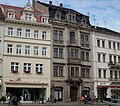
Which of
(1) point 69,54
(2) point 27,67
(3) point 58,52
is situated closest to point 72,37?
(1) point 69,54

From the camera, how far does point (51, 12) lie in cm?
5809

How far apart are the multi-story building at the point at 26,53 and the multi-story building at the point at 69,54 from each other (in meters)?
1.70

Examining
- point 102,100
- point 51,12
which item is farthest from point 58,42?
point 102,100

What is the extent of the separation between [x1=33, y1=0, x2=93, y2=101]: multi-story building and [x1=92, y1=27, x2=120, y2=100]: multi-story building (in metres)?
1.90

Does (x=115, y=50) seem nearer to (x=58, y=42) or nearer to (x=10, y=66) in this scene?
(x=58, y=42)

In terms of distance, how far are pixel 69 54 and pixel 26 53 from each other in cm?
936

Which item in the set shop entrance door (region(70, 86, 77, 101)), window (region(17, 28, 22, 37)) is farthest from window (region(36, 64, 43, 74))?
shop entrance door (region(70, 86, 77, 101))

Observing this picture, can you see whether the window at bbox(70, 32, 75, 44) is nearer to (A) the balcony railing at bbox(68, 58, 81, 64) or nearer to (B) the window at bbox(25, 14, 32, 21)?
(A) the balcony railing at bbox(68, 58, 81, 64)

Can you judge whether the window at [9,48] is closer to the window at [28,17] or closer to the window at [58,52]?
the window at [28,17]

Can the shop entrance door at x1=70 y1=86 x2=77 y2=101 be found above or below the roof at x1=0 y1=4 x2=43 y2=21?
below

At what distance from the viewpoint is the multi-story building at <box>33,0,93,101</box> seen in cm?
5662

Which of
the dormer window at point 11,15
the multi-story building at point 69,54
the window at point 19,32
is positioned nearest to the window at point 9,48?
the window at point 19,32

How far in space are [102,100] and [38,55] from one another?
17.8 m

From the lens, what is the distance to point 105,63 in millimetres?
65375
